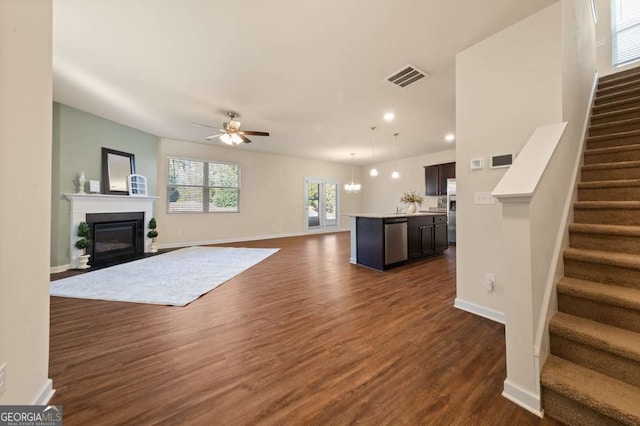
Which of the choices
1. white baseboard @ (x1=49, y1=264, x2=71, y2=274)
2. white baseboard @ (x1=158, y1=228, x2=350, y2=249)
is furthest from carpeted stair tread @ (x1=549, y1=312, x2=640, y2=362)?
white baseboard @ (x1=158, y1=228, x2=350, y2=249)

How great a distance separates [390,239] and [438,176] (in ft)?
13.7

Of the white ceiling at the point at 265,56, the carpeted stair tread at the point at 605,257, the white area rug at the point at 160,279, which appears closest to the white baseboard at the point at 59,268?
the white area rug at the point at 160,279

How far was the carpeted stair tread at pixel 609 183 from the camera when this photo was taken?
1873 millimetres

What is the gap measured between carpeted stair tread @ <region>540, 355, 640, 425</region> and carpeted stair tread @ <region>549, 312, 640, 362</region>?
0.15 m

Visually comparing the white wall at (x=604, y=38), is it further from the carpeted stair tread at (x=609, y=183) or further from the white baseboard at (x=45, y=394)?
the white baseboard at (x=45, y=394)

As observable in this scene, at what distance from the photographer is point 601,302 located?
4.64ft

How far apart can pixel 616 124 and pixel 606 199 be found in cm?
113

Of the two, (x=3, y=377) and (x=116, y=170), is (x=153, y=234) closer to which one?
(x=116, y=170)

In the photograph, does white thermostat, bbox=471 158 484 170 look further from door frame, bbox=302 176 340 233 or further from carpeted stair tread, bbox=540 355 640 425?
door frame, bbox=302 176 340 233

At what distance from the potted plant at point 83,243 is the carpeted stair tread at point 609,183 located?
23.3 ft

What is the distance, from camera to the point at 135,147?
5.43 metres

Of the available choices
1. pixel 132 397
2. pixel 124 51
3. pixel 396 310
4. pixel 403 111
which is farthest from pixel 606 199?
pixel 124 51

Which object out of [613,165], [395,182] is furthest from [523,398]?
[395,182]

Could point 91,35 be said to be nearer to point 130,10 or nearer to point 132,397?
point 130,10
